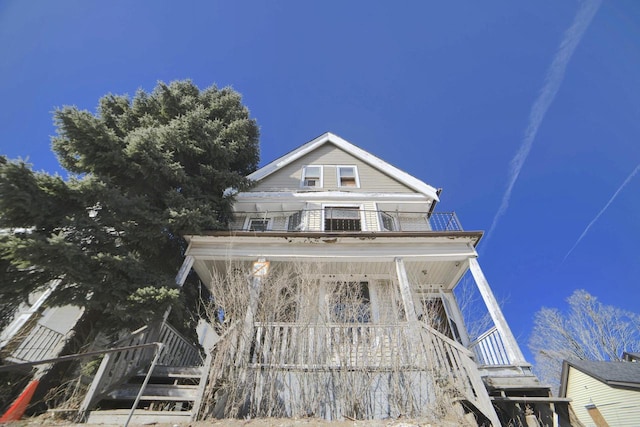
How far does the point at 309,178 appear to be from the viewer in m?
12.3

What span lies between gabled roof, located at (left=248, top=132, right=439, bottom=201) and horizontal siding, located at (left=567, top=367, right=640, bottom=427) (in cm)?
1059

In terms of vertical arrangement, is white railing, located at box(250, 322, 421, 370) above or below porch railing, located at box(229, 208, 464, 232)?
below

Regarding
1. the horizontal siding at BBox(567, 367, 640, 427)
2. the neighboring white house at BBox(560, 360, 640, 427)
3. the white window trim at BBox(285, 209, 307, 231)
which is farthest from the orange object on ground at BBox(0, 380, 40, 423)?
the horizontal siding at BBox(567, 367, 640, 427)

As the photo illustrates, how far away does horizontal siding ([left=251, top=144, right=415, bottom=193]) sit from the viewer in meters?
11.8

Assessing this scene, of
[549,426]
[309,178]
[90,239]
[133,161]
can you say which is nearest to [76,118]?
[133,161]

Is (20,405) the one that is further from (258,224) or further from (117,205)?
(258,224)

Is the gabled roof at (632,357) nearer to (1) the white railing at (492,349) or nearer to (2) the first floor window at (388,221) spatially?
(1) the white railing at (492,349)

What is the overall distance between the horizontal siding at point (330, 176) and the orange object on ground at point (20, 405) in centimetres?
845

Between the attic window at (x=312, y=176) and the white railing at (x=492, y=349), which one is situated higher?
the attic window at (x=312, y=176)

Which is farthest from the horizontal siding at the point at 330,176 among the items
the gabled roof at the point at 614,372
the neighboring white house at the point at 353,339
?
the gabled roof at the point at 614,372

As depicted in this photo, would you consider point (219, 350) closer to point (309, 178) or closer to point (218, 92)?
point (309, 178)

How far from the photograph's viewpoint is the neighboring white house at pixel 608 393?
32.2ft

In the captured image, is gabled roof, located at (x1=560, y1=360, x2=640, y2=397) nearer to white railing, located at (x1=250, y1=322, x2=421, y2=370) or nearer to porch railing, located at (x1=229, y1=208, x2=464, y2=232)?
porch railing, located at (x1=229, y1=208, x2=464, y2=232)

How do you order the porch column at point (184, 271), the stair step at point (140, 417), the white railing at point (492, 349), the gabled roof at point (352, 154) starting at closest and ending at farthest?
the stair step at point (140, 417) < the white railing at point (492, 349) < the porch column at point (184, 271) < the gabled roof at point (352, 154)
